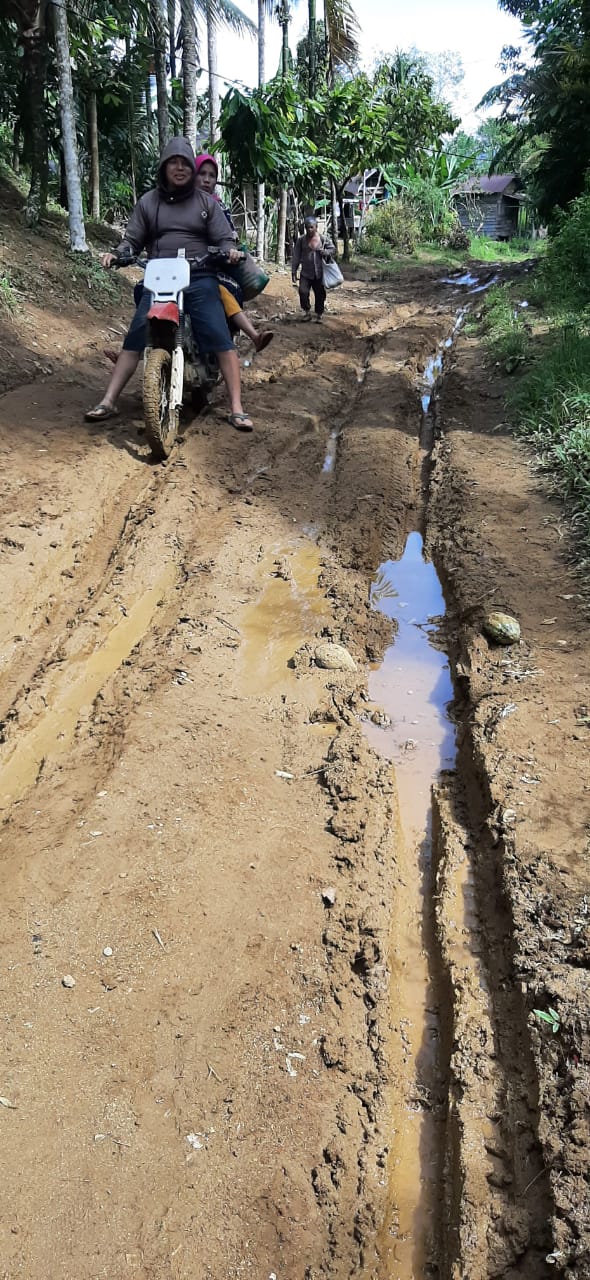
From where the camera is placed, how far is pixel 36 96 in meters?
9.39

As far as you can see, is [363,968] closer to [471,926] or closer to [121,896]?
[471,926]

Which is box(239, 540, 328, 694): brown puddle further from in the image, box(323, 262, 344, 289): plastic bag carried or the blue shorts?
box(323, 262, 344, 289): plastic bag carried

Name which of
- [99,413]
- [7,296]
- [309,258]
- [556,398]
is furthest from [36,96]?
[556,398]

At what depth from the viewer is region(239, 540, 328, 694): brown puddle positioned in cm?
371

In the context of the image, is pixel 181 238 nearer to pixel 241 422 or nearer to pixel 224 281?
pixel 224 281

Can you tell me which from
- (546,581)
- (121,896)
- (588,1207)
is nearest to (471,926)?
(588,1207)

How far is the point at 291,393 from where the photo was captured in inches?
296

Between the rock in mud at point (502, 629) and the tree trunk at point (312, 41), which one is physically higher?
the tree trunk at point (312, 41)

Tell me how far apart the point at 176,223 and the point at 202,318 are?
63cm

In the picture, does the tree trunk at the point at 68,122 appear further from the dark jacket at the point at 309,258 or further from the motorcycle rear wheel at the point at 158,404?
the motorcycle rear wheel at the point at 158,404

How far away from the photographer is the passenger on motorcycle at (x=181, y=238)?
17.8 feet

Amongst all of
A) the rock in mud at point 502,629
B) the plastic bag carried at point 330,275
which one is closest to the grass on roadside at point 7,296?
the plastic bag carried at point 330,275

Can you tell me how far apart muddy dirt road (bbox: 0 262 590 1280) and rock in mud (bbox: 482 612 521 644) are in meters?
0.07

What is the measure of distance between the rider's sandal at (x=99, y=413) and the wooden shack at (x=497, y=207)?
39.6 m
